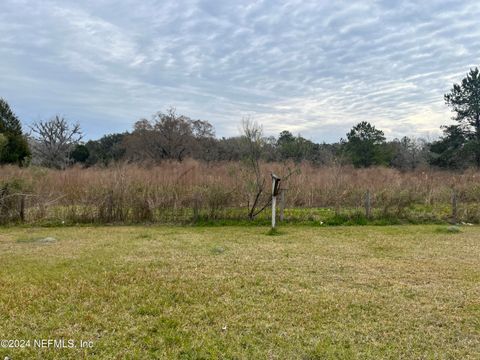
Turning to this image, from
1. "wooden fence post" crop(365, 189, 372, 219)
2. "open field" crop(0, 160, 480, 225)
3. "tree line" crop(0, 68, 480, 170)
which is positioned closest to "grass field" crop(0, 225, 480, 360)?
"open field" crop(0, 160, 480, 225)

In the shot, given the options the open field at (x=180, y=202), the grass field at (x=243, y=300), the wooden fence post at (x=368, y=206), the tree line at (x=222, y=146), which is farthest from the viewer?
the tree line at (x=222, y=146)

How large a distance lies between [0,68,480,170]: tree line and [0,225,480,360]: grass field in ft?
39.3

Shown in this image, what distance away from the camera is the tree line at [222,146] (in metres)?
23.6


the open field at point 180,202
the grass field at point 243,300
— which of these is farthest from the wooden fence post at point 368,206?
the grass field at point 243,300

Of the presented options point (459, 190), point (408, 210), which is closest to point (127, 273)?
point (408, 210)

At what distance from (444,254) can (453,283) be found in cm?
204

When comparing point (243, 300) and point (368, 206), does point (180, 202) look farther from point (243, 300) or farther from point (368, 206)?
point (243, 300)

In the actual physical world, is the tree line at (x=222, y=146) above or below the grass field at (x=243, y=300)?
above

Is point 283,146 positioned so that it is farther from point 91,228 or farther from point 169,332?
point 169,332

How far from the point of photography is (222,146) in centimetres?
3753

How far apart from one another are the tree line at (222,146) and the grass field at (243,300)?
12.0 metres

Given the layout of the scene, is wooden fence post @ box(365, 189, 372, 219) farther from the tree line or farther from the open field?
the tree line

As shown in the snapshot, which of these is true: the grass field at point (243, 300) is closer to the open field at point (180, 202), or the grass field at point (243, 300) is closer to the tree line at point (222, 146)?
the open field at point (180, 202)

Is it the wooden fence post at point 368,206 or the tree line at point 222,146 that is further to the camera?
the tree line at point 222,146
